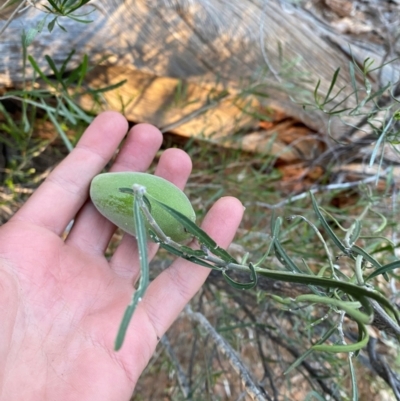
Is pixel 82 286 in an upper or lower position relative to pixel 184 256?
lower

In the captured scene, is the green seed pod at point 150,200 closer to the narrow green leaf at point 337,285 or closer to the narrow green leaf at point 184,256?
the narrow green leaf at point 184,256

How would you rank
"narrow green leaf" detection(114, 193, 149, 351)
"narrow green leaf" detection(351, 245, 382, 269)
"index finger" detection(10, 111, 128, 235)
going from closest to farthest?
"narrow green leaf" detection(114, 193, 149, 351) < "narrow green leaf" detection(351, 245, 382, 269) < "index finger" detection(10, 111, 128, 235)

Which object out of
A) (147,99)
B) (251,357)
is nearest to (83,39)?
(147,99)

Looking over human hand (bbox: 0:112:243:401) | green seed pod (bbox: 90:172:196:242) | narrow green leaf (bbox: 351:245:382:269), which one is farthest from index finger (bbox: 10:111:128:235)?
narrow green leaf (bbox: 351:245:382:269)

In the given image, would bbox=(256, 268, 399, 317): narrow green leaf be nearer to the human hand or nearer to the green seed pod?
the green seed pod

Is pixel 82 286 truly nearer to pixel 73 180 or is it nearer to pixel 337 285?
pixel 73 180

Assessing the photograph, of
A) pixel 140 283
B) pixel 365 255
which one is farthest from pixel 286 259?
pixel 140 283

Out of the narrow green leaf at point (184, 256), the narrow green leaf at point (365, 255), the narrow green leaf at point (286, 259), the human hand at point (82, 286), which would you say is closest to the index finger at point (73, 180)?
the human hand at point (82, 286)

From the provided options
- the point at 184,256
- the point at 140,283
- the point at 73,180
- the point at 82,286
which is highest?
the point at 140,283
